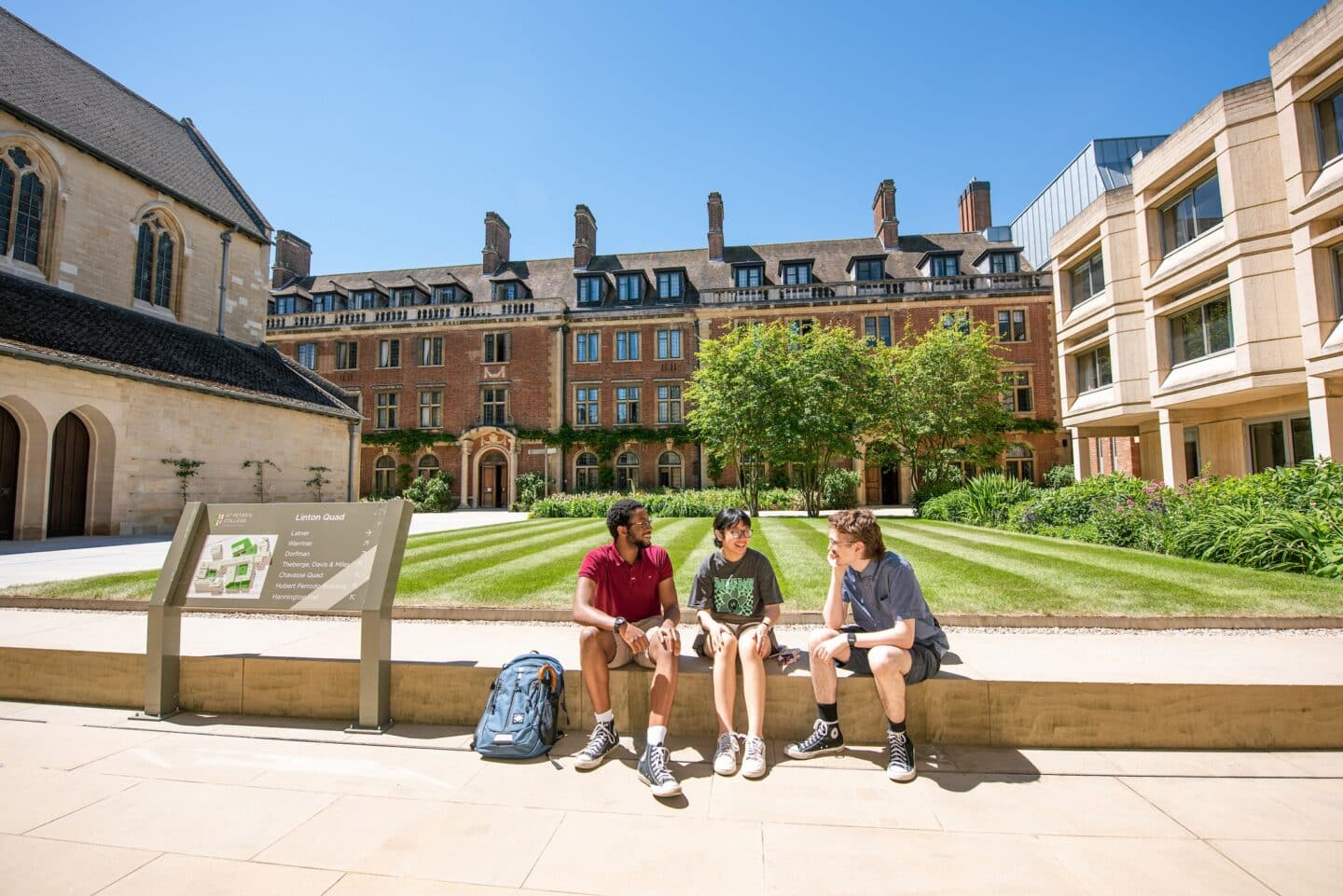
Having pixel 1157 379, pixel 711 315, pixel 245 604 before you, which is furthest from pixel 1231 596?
pixel 711 315

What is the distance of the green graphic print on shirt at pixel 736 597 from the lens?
4055 millimetres

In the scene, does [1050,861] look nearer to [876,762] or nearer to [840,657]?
[876,762]

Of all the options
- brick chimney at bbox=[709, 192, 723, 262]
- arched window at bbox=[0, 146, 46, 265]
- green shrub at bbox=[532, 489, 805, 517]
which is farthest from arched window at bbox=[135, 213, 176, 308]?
brick chimney at bbox=[709, 192, 723, 262]

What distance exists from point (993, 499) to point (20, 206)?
86.3ft

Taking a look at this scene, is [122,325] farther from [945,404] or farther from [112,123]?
[945,404]

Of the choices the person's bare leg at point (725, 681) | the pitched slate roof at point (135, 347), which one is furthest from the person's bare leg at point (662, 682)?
the pitched slate roof at point (135, 347)

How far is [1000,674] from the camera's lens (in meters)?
3.91

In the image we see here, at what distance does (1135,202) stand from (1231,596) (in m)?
15.8

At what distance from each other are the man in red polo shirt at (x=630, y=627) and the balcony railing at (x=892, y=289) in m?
27.7

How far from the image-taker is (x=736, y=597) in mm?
4078

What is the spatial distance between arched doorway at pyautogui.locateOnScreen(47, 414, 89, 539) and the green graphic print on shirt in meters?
17.3

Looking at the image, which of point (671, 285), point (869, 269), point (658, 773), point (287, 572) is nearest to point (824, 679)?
point (658, 773)

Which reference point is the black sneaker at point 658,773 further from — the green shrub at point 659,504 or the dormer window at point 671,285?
the dormer window at point 671,285

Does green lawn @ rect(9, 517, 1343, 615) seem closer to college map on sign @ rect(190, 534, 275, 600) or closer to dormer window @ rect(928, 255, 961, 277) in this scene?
college map on sign @ rect(190, 534, 275, 600)
